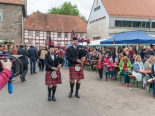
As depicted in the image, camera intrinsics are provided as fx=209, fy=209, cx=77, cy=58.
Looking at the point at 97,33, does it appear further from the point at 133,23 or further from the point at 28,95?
the point at 28,95

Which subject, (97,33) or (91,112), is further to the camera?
(97,33)

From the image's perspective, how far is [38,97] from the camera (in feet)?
20.7

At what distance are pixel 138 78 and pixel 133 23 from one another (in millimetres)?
26653

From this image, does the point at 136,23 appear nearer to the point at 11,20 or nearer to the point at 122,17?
the point at 122,17

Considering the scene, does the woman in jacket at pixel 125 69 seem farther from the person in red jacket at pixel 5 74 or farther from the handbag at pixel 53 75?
the person in red jacket at pixel 5 74

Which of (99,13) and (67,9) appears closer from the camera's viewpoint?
(99,13)

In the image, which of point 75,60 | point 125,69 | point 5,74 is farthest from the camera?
point 125,69

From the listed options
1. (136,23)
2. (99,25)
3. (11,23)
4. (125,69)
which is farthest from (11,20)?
(125,69)

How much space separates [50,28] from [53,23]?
181 cm

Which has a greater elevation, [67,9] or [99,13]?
[67,9]

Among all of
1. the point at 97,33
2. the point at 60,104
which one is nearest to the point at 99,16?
the point at 97,33

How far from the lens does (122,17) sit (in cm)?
3234

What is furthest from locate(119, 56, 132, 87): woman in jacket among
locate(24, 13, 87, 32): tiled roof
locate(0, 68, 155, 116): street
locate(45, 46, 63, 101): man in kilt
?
locate(24, 13, 87, 32): tiled roof

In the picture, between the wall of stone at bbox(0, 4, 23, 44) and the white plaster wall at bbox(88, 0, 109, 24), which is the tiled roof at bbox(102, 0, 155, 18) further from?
the wall of stone at bbox(0, 4, 23, 44)
